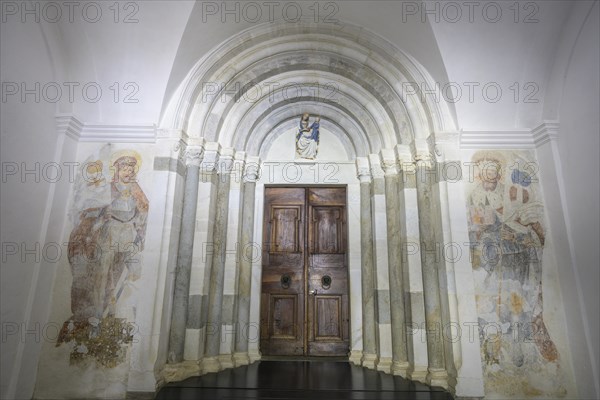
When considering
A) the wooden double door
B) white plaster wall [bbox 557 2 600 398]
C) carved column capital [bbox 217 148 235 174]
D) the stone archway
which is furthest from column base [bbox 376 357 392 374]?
carved column capital [bbox 217 148 235 174]

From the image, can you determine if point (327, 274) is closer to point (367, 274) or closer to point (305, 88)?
point (367, 274)

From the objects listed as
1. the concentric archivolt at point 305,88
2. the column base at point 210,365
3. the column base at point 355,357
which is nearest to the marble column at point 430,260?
the concentric archivolt at point 305,88

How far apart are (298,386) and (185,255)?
1995 mm

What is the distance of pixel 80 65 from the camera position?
405 cm

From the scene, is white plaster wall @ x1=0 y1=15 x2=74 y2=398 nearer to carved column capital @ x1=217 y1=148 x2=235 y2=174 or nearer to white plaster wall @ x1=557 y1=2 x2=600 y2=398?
carved column capital @ x1=217 y1=148 x2=235 y2=174

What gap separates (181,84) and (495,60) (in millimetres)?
3915

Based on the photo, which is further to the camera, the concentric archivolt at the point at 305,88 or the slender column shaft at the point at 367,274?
the slender column shaft at the point at 367,274

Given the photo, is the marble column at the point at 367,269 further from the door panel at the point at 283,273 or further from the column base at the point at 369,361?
the door panel at the point at 283,273

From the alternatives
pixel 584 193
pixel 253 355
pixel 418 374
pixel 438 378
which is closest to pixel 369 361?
pixel 418 374

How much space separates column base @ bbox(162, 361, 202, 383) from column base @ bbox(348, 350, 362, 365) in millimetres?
2056

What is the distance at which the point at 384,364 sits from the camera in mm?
4262

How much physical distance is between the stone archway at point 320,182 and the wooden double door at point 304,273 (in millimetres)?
203

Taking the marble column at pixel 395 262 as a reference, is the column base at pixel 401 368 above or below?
below

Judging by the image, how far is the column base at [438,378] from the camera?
3.66 metres
